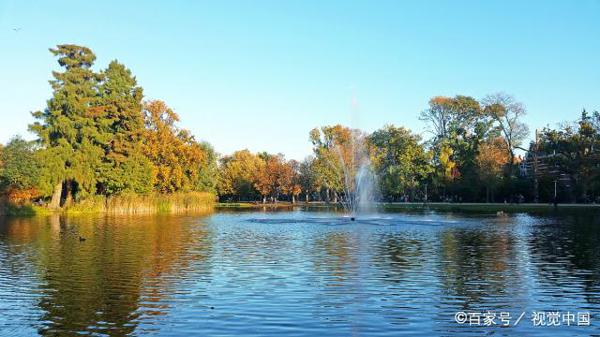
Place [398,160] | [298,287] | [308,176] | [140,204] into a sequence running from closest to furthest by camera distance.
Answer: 1. [298,287]
2. [140,204]
3. [398,160]
4. [308,176]

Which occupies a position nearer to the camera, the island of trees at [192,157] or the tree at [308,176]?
the island of trees at [192,157]

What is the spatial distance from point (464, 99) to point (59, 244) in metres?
79.6

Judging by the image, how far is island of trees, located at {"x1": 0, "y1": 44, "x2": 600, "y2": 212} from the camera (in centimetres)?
6206

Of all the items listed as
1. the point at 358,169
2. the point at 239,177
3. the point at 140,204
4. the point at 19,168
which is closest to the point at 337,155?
the point at 358,169

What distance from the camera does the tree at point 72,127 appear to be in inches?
2416

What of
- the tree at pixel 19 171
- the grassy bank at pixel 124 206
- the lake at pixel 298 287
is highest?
the tree at pixel 19 171

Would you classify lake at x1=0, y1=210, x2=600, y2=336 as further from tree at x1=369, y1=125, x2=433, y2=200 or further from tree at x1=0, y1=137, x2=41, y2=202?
tree at x1=369, y1=125, x2=433, y2=200

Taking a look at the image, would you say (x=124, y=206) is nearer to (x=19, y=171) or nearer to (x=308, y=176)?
(x=19, y=171)

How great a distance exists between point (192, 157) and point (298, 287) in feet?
206

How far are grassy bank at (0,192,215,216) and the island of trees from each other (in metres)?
0.16

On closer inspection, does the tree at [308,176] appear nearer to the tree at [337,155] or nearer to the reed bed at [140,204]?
the tree at [337,155]

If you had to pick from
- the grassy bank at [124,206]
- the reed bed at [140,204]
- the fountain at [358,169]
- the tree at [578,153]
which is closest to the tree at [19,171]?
the grassy bank at [124,206]

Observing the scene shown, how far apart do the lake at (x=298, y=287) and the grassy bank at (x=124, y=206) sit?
31644 mm

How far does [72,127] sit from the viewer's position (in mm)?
62312
